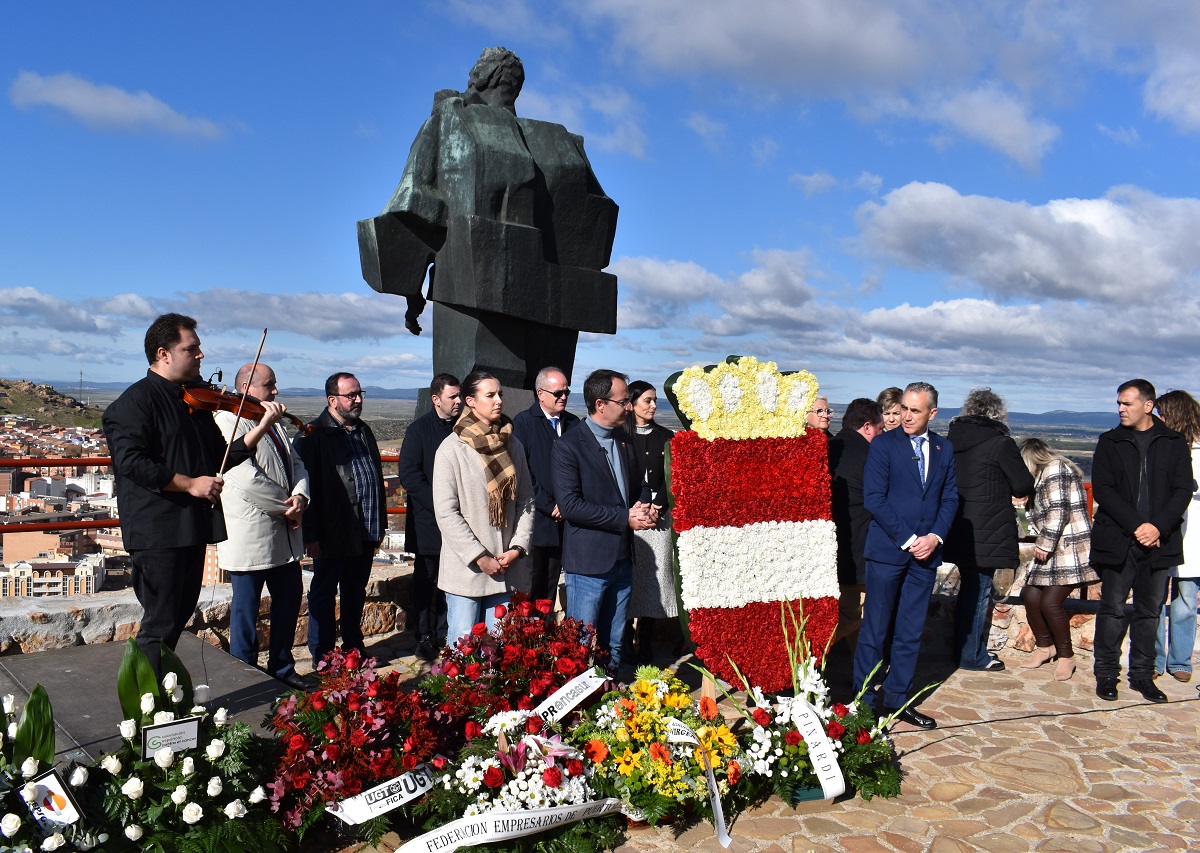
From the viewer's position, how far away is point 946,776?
4.36 m

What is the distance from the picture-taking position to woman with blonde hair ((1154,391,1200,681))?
5.84 m

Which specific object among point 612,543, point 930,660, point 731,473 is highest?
point 731,473

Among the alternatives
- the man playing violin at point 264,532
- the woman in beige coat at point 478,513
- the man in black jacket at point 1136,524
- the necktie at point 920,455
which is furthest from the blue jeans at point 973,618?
the man playing violin at point 264,532

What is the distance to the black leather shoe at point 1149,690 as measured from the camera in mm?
5617

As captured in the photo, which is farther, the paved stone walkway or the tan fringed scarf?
the tan fringed scarf

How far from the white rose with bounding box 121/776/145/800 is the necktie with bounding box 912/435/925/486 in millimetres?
3763

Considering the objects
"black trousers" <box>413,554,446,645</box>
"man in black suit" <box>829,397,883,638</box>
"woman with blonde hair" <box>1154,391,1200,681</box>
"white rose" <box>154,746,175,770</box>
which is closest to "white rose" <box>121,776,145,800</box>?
"white rose" <box>154,746,175,770</box>

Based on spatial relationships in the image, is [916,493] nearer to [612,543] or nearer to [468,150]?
[612,543]

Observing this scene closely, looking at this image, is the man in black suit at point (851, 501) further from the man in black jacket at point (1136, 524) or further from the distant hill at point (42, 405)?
the distant hill at point (42, 405)

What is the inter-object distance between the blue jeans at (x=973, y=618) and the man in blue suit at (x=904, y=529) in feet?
4.42

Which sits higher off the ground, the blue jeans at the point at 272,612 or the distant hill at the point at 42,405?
the distant hill at the point at 42,405

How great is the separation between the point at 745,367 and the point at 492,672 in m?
1.95

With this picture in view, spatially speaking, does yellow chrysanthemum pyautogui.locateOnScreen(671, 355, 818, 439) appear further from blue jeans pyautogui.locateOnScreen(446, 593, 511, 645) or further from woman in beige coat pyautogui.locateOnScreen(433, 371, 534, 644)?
blue jeans pyautogui.locateOnScreen(446, 593, 511, 645)

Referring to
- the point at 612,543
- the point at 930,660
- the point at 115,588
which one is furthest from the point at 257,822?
the point at 930,660
